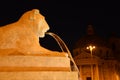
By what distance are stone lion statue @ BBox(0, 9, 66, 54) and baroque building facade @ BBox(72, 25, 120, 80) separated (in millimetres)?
43754

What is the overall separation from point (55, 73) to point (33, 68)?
0.63 m

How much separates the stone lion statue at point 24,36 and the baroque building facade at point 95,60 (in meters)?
43.8

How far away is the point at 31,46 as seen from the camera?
955cm

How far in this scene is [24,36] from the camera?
9.77m

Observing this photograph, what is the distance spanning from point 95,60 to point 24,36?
45.9 m

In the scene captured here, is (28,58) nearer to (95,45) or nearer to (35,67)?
(35,67)

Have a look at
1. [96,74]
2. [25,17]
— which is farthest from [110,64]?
[25,17]

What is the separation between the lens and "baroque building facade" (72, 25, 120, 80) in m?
55.0

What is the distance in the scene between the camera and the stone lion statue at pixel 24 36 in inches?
372

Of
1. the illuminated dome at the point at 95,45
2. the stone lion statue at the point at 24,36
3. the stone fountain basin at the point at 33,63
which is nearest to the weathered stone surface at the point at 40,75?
the stone fountain basin at the point at 33,63

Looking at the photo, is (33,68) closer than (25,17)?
Yes

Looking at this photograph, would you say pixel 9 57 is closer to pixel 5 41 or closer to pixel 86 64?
pixel 5 41

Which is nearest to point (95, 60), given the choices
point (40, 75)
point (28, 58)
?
point (28, 58)

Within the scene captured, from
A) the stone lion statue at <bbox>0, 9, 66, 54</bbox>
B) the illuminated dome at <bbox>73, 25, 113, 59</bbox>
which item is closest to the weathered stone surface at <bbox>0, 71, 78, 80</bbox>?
the stone lion statue at <bbox>0, 9, 66, 54</bbox>
